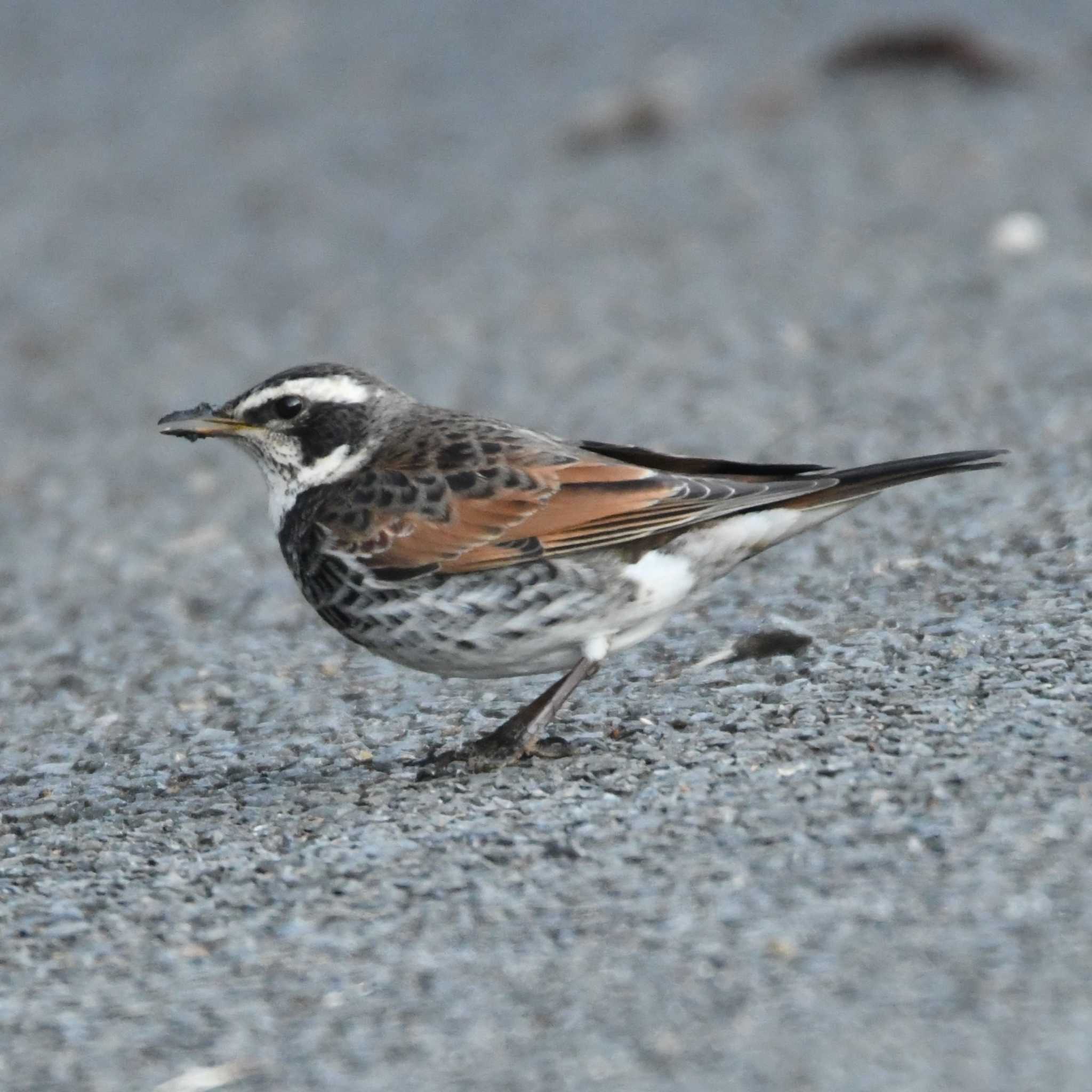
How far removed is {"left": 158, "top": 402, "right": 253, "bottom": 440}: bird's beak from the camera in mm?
7262

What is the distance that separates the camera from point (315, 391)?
7309 mm

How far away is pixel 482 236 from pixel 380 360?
94.4 inches

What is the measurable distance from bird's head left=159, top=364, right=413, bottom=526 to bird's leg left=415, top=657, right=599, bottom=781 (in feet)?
3.62

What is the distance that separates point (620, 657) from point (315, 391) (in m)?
1.68

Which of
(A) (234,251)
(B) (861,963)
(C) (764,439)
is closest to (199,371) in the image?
(A) (234,251)

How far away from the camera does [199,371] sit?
13.5 meters

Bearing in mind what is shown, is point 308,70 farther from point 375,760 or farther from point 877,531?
point 375,760

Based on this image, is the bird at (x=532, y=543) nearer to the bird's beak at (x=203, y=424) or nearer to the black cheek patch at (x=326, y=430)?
the black cheek patch at (x=326, y=430)

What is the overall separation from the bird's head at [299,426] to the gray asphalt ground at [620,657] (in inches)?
38.5

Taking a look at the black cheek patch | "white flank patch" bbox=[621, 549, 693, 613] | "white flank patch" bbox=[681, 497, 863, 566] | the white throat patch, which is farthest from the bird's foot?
the black cheek patch

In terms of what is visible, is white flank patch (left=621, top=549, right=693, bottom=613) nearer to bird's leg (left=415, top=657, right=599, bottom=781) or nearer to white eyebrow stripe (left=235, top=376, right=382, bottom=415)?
bird's leg (left=415, top=657, right=599, bottom=781)

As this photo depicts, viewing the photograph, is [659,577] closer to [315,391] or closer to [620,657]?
[620,657]

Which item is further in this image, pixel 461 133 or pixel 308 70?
pixel 308 70

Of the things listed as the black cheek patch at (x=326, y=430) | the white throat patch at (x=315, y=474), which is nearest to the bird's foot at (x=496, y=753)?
the white throat patch at (x=315, y=474)
